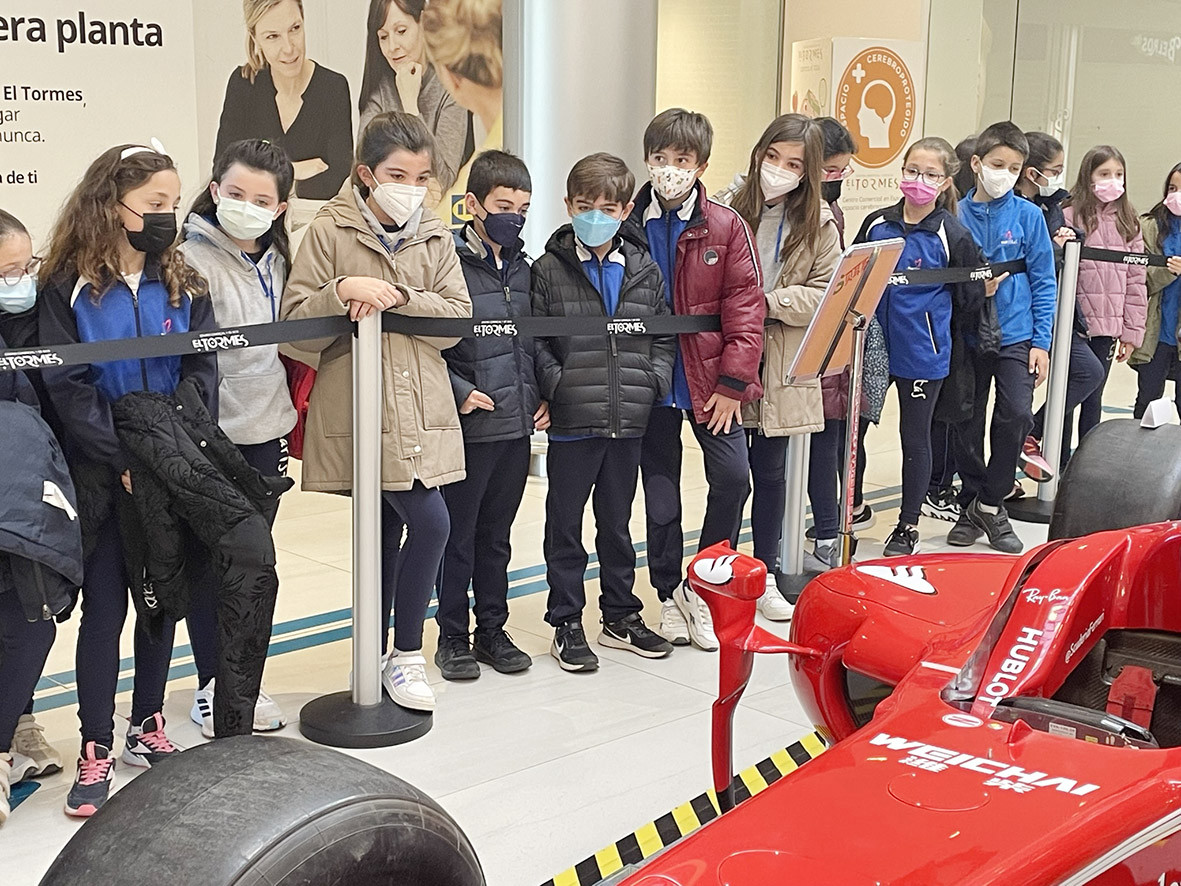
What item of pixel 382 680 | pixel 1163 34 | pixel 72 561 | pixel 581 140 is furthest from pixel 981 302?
pixel 1163 34

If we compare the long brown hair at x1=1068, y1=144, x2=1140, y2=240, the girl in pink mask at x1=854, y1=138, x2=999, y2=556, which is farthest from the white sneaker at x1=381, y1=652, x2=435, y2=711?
the long brown hair at x1=1068, y1=144, x2=1140, y2=240

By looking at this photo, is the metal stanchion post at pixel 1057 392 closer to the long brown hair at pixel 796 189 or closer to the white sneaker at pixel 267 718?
the long brown hair at pixel 796 189

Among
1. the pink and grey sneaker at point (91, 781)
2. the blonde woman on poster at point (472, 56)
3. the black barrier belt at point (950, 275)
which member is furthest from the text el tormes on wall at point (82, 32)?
the black barrier belt at point (950, 275)

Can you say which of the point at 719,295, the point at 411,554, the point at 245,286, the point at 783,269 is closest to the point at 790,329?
the point at 783,269

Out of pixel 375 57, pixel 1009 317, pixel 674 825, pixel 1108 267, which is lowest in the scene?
pixel 674 825

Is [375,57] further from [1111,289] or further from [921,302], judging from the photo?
[1111,289]

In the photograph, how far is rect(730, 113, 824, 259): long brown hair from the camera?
533 centimetres

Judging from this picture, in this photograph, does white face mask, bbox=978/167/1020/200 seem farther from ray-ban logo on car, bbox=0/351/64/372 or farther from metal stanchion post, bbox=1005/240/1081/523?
ray-ban logo on car, bbox=0/351/64/372

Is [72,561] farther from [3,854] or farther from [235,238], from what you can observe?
[235,238]

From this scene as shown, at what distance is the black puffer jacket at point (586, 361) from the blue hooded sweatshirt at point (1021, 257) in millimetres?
2372

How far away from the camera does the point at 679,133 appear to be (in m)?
5.05

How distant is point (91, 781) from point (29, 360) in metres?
1.13

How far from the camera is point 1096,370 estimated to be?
24.4 feet

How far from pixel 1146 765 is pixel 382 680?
2.74m
